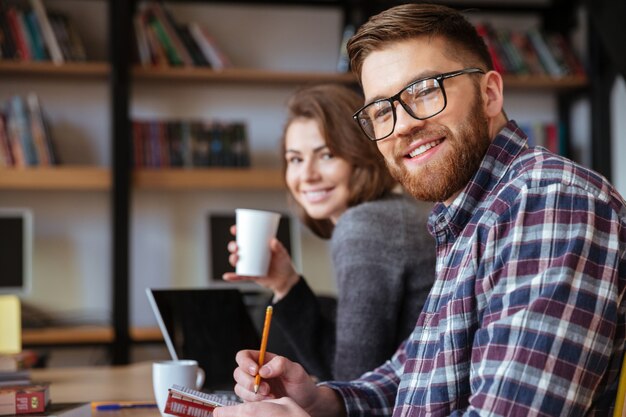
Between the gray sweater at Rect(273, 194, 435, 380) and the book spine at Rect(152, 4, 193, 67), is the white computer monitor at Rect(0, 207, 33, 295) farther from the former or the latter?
the gray sweater at Rect(273, 194, 435, 380)

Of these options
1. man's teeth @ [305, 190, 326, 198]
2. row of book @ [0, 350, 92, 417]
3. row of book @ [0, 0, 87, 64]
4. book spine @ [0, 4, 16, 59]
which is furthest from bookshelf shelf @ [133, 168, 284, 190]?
row of book @ [0, 350, 92, 417]

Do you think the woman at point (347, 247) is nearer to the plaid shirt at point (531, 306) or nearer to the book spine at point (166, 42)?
the plaid shirt at point (531, 306)

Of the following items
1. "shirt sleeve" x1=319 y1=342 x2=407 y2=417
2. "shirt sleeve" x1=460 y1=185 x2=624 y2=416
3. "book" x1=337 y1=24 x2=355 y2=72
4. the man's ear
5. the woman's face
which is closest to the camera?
"shirt sleeve" x1=460 y1=185 x2=624 y2=416

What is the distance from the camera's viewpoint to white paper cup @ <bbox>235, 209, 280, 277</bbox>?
1.83 metres

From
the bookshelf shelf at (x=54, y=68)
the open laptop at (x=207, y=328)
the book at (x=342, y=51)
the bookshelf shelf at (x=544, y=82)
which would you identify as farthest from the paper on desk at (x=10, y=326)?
the bookshelf shelf at (x=544, y=82)

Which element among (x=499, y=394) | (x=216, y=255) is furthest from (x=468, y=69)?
(x=216, y=255)

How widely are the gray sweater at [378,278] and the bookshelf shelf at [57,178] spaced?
6.79 ft

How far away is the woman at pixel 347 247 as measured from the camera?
173cm

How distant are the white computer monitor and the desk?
4.89 feet

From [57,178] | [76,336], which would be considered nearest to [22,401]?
[76,336]

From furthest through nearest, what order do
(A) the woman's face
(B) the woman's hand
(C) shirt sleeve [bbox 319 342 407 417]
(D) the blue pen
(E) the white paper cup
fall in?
(A) the woman's face < (B) the woman's hand < (E) the white paper cup < (D) the blue pen < (C) shirt sleeve [bbox 319 342 407 417]

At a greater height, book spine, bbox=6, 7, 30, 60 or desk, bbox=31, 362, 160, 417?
book spine, bbox=6, 7, 30, 60

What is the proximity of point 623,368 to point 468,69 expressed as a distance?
0.47 meters

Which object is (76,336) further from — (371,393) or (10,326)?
(371,393)
